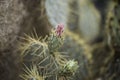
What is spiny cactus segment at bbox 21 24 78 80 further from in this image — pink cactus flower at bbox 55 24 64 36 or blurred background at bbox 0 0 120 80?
blurred background at bbox 0 0 120 80

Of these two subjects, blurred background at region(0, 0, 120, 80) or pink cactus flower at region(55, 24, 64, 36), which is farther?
blurred background at region(0, 0, 120, 80)

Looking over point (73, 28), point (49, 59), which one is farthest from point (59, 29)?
point (73, 28)

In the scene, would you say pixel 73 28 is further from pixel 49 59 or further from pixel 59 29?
pixel 59 29

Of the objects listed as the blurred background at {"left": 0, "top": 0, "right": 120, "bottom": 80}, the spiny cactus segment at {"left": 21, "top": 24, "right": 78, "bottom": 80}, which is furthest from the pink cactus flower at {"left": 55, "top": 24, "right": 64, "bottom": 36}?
the blurred background at {"left": 0, "top": 0, "right": 120, "bottom": 80}

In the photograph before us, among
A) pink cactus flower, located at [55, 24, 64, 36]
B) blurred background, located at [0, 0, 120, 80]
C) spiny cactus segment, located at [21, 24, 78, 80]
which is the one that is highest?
blurred background, located at [0, 0, 120, 80]

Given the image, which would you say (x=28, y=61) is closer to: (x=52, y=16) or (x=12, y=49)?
(x=12, y=49)

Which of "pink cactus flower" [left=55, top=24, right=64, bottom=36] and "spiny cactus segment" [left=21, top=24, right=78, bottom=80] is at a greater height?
"pink cactus flower" [left=55, top=24, right=64, bottom=36]

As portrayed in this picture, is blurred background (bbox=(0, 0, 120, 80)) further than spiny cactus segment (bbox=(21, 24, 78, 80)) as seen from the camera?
Yes

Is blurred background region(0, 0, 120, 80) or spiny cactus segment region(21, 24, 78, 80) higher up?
blurred background region(0, 0, 120, 80)
